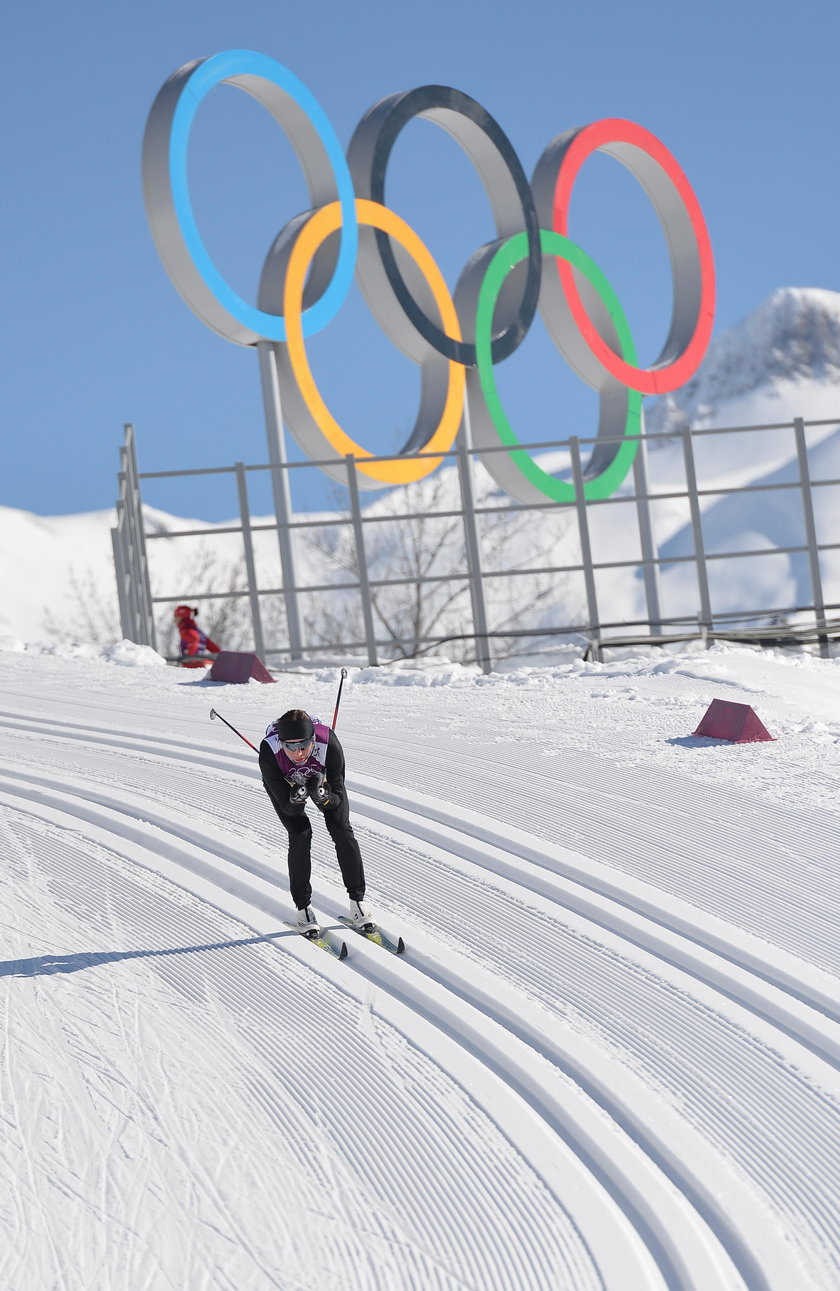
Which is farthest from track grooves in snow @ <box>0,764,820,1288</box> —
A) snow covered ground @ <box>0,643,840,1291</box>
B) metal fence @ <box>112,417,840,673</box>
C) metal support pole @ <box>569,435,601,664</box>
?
metal support pole @ <box>569,435,601,664</box>

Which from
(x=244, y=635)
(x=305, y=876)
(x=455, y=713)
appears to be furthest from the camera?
(x=244, y=635)

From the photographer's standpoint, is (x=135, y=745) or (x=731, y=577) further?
(x=731, y=577)

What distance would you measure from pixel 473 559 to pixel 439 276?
172 inches

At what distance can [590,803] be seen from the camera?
890 centimetres

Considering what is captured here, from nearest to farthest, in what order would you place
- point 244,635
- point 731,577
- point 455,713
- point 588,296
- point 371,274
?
point 455,713, point 371,274, point 588,296, point 244,635, point 731,577

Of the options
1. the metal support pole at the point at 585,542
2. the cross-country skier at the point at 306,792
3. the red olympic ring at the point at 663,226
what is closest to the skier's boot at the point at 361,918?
the cross-country skier at the point at 306,792

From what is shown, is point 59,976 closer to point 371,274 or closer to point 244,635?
point 371,274

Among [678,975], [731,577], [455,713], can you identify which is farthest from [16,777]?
[731,577]

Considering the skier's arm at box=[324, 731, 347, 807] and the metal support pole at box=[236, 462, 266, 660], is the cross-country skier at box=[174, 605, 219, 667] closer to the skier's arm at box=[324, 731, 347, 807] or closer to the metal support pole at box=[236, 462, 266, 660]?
the metal support pole at box=[236, 462, 266, 660]

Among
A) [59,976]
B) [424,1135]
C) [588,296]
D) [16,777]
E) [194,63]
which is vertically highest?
[194,63]

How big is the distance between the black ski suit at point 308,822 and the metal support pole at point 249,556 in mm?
8089

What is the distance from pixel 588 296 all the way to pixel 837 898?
14.8 meters

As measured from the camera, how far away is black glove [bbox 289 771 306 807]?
6.66 m

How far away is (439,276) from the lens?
1869 centimetres
